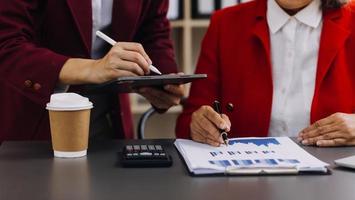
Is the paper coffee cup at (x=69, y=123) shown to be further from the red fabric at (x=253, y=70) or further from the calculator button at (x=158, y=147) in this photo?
the red fabric at (x=253, y=70)

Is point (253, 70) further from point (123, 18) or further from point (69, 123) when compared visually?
point (69, 123)

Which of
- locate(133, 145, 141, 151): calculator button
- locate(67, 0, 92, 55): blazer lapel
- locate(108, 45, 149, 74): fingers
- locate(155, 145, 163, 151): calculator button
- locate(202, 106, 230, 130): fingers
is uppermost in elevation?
locate(67, 0, 92, 55): blazer lapel

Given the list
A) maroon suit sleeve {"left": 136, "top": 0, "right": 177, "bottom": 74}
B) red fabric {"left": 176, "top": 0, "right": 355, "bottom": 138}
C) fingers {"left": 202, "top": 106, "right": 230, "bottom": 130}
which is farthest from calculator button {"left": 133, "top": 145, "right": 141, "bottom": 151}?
maroon suit sleeve {"left": 136, "top": 0, "right": 177, "bottom": 74}

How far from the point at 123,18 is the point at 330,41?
24.9 inches

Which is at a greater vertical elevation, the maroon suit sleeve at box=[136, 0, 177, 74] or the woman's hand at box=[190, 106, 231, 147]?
the maroon suit sleeve at box=[136, 0, 177, 74]

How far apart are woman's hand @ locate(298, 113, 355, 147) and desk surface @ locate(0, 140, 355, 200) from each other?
0.14 meters

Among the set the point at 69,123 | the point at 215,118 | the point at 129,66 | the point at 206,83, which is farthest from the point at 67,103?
the point at 206,83

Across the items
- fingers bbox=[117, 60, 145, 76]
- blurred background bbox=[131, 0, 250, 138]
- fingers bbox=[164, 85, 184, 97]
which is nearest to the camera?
fingers bbox=[117, 60, 145, 76]

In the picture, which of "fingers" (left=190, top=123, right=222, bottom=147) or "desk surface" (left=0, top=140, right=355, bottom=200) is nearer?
"desk surface" (left=0, top=140, right=355, bottom=200)

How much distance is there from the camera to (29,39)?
5.32 feet

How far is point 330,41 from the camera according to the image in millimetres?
1819

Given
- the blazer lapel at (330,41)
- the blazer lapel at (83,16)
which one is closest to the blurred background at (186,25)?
the blazer lapel at (330,41)

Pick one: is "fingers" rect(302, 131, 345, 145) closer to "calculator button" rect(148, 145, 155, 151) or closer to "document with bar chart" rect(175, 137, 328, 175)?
"document with bar chart" rect(175, 137, 328, 175)

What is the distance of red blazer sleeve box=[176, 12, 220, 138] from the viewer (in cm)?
184
